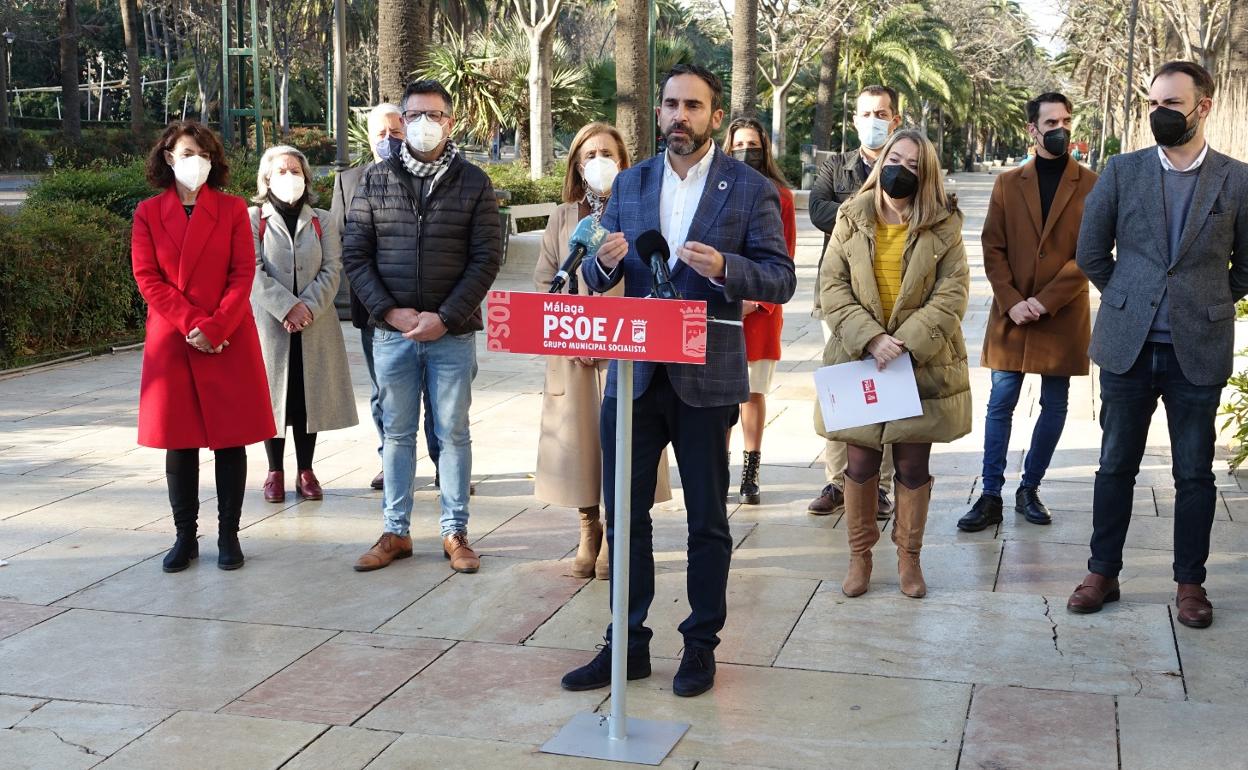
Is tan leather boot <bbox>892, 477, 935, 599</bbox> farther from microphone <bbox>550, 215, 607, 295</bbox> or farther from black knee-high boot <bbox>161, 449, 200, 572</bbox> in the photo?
black knee-high boot <bbox>161, 449, 200, 572</bbox>

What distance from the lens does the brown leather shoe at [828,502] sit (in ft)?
22.6

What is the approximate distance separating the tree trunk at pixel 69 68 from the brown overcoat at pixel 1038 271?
132 ft

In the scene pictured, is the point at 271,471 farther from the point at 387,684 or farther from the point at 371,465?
the point at 387,684

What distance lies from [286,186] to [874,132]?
296 centimetres

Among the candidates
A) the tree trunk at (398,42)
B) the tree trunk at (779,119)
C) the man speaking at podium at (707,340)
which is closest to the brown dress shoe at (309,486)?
the man speaking at podium at (707,340)

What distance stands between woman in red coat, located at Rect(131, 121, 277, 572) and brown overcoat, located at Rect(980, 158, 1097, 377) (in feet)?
11.3

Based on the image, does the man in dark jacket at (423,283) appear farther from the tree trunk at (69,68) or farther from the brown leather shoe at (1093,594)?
the tree trunk at (69,68)

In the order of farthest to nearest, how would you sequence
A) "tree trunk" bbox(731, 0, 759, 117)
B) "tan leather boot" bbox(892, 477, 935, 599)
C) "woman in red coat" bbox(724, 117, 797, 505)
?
"tree trunk" bbox(731, 0, 759, 117)
"woman in red coat" bbox(724, 117, 797, 505)
"tan leather boot" bbox(892, 477, 935, 599)

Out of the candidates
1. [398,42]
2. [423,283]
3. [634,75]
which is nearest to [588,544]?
[423,283]

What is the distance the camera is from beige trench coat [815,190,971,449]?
5.48m

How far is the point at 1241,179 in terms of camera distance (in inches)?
201

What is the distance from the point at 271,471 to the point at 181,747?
3176 millimetres

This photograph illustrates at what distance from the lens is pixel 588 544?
587 cm

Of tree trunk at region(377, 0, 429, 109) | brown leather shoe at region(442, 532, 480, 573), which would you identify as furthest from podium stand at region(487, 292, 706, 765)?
tree trunk at region(377, 0, 429, 109)
